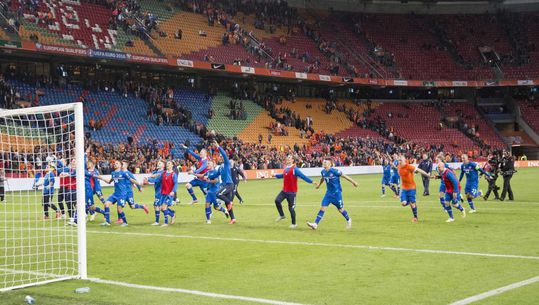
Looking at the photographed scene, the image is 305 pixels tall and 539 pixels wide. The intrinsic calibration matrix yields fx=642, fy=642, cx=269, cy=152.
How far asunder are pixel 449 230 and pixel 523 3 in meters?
75.6

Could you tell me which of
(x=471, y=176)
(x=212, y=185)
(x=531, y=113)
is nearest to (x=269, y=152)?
(x=471, y=176)

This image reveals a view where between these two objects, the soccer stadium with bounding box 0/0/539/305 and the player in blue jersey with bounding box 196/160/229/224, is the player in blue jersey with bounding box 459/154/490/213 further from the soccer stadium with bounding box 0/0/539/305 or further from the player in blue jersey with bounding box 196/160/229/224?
the player in blue jersey with bounding box 196/160/229/224

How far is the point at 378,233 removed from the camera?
17344 millimetres

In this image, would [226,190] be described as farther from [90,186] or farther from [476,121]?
[476,121]

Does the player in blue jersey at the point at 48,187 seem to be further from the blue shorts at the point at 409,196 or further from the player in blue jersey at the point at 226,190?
the blue shorts at the point at 409,196

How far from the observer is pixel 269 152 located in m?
52.3

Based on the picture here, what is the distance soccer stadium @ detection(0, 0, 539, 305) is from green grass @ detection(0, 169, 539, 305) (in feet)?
0.26

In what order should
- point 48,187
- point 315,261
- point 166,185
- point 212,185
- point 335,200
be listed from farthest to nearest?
point 48,187
point 212,185
point 166,185
point 335,200
point 315,261

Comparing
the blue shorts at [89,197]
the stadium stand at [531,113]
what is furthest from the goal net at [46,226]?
the stadium stand at [531,113]

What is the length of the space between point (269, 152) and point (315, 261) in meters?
39.4

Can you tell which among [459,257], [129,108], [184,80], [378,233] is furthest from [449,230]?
[184,80]

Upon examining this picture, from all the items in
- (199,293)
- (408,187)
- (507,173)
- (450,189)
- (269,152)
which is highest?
(269,152)

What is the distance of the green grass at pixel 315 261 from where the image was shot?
9.98 meters

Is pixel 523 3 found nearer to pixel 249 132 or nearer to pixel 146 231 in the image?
pixel 249 132
